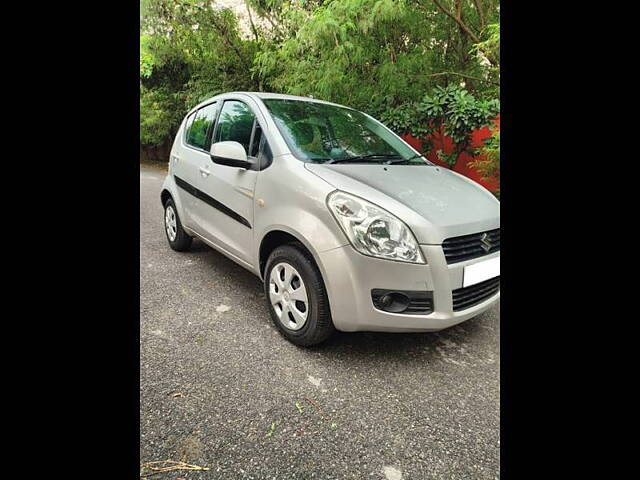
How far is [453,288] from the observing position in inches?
73.7

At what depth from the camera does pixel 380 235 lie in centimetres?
182

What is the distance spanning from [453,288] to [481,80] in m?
4.41

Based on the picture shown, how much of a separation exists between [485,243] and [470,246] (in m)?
0.14

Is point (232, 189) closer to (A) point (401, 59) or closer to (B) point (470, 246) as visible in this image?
(B) point (470, 246)

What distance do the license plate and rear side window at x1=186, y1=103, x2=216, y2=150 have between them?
88.6 inches

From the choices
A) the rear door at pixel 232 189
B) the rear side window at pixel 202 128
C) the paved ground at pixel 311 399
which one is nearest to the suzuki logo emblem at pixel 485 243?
the paved ground at pixel 311 399

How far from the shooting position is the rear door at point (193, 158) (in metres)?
3.09

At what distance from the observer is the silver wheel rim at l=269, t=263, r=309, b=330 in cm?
209

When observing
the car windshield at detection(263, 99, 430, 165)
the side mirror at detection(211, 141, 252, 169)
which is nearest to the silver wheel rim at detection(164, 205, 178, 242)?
the side mirror at detection(211, 141, 252, 169)

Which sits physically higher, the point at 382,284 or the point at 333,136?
the point at 333,136

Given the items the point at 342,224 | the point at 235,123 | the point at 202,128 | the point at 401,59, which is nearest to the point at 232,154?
the point at 235,123

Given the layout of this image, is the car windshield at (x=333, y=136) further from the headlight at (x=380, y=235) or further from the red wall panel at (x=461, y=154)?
the red wall panel at (x=461, y=154)

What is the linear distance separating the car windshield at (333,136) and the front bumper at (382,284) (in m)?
0.75

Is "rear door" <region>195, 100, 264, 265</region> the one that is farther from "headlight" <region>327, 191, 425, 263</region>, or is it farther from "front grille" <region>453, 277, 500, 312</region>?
"front grille" <region>453, 277, 500, 312</region>
